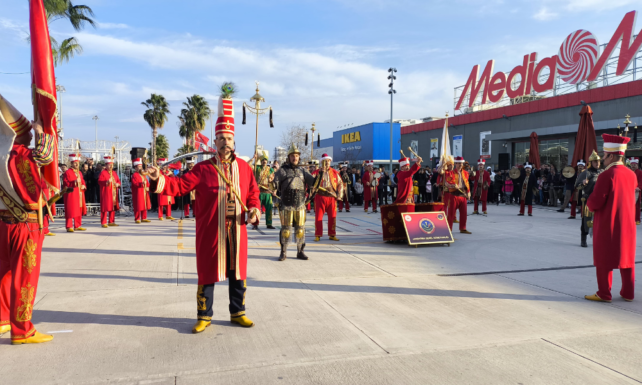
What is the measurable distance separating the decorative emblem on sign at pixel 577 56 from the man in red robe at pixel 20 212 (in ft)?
83.9

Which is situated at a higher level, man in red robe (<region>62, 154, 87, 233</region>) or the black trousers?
man in red robe (<region>62, 154, 87, 233</region>)

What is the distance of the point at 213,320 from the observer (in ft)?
15.0

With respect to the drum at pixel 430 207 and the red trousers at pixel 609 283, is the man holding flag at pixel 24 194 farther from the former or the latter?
the drum at pixel 430 207

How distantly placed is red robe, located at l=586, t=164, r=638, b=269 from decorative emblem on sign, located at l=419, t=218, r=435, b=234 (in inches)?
166

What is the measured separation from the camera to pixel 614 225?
533 cm

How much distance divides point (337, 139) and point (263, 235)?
45825 millimetres

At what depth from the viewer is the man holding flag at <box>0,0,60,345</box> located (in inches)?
147

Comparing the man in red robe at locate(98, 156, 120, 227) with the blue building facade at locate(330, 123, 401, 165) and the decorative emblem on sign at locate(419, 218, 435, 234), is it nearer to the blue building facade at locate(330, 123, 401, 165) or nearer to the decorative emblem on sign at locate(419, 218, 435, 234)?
the decorative emblem on sign at locate(419, 218, 435, 234)

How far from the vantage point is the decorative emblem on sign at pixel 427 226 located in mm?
9531

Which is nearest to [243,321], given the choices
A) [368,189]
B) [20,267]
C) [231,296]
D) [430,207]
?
[231,296]

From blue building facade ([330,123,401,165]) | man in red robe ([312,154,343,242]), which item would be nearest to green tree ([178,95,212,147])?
blue building facade ([330,123,401,165])

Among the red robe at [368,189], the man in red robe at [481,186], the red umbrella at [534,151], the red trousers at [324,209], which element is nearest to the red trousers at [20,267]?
the red trousers at [324,209]

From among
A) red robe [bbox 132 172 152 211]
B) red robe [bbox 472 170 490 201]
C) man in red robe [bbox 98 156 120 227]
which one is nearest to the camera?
man in red robe [bbox 98 156 120 227]

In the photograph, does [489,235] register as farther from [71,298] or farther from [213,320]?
[71,298]
